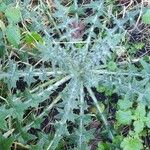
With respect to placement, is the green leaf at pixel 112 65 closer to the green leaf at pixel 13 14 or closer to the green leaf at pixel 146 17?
the green leaf at pixel 146 17

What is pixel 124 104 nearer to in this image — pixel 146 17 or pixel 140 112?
pixel 140 112

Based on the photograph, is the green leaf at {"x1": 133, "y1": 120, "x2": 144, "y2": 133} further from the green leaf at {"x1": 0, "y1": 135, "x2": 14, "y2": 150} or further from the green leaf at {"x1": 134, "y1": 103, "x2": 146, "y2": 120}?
the green leaf at {"x1": 0, "y1": 135, "x2": 14, "y2": 150}

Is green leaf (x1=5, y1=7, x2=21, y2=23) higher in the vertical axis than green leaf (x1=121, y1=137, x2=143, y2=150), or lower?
higher

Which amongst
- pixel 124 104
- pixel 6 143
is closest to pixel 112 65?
pixel 124 104

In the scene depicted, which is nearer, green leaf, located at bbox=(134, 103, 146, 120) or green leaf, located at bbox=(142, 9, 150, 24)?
green leaf, located at bbox=(134, 103, 146, 120)

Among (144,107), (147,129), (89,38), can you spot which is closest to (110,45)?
(89,38)

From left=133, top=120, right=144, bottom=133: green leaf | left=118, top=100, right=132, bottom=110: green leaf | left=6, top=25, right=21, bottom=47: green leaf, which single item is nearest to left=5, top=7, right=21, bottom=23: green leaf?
left=6, top=25, right=21, bottom=47: green leaf

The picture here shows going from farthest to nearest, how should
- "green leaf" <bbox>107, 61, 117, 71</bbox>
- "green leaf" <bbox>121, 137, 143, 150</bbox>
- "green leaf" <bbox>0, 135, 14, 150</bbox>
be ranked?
"green leaf" <bbox>107, 61, 117, 71</bbox> < "green leaf" <bbox>121, 137, 143, 150</bbox> < "green leaf" <bbox>0, 135, 14, 150</bbox>
